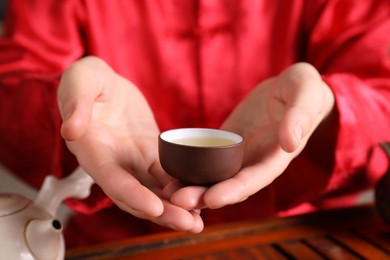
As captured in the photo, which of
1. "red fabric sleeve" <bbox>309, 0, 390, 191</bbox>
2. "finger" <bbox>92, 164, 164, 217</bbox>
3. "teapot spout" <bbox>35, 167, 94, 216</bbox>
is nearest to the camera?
"finger" <bbox>92, 164, 164, 217</bbox>

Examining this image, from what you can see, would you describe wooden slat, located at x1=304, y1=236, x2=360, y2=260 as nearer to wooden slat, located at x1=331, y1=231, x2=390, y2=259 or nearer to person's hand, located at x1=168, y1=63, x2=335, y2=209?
wooden slat, located at x1=331, y1=231, x2=390, y2=259

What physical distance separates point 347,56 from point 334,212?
0.98ft

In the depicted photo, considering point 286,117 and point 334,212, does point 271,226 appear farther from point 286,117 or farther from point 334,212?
point 286,117

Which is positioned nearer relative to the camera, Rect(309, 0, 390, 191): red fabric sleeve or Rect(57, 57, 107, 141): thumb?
Rect(57, 57, 107, 141): thumb

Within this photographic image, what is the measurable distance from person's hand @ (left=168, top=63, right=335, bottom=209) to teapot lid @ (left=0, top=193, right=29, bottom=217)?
0.61 feet

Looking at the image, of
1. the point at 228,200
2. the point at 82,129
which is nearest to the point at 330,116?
the point at 228,200

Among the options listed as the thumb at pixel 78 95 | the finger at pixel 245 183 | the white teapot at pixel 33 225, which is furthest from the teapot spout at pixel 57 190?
the finger at pixel 245 183

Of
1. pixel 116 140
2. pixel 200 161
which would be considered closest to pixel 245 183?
pixel 200 161

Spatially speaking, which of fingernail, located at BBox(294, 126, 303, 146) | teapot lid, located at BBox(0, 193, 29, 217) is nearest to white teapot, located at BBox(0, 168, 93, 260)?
teapot lid, located at BBox(0, 193, 29, 217)

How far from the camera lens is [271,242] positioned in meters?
0.69

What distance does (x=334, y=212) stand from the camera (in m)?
0.77

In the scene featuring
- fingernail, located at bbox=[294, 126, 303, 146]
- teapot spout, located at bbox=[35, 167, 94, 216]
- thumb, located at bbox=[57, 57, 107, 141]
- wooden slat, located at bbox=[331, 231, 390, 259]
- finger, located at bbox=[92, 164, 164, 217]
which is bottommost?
wooden slat, located at bbox=[331, 231, 390, 259]

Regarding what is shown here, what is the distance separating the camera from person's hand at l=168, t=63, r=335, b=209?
51 centimetres

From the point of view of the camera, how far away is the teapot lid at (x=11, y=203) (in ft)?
1.81
